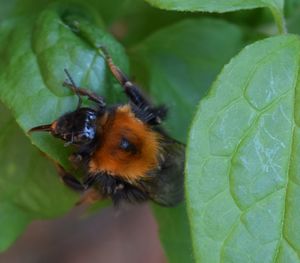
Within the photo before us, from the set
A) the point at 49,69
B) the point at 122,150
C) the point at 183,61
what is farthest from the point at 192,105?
the point at 49,69

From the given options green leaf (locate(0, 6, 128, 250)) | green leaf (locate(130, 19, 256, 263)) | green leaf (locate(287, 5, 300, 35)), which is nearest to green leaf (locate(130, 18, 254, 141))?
green leaf (locate(130, 19, 256, 263))

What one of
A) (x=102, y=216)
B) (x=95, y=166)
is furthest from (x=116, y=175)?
(x=102, y=216)

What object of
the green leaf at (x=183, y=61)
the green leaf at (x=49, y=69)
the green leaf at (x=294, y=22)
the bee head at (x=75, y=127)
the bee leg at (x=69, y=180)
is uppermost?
the green leaf at (x=49, y=69)

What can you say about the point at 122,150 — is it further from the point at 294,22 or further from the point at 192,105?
the point at 294,22

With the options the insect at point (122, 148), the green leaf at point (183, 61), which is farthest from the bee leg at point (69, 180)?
the green leaf at point (183, 61)

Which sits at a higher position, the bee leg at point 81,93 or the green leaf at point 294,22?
the bee leg at point 81,93

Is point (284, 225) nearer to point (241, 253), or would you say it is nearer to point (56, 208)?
point (241, 253)

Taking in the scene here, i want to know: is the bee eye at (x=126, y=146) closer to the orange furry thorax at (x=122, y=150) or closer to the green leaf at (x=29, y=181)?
the orange furry thorax at (x=122, y=150)
